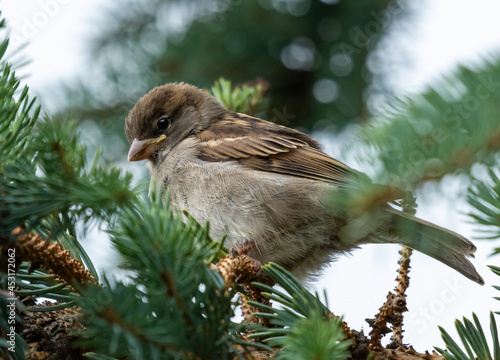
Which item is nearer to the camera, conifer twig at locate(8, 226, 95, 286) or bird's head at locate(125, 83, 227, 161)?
conifer twig at locate(8, 226, 95, 286)

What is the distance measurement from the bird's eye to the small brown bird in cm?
9

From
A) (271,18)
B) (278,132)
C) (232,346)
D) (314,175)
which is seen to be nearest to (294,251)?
(314,175)

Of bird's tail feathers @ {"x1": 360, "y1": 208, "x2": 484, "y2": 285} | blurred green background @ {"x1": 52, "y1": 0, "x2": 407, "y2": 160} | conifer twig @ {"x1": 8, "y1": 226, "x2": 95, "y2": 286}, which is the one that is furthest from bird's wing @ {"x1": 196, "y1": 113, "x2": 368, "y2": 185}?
conifer twig @ {"x1": 8, "y1": 226, "x2": 95, "y2": 286}

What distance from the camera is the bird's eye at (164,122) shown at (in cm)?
335

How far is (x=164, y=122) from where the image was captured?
11.1 ft

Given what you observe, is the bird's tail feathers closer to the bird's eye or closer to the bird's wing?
the bird's wing

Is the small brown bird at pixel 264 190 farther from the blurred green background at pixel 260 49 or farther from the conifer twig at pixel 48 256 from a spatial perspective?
the conifer twig at pixel 48 256

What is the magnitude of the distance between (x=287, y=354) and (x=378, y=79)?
2778mm

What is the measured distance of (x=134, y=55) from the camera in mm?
3621

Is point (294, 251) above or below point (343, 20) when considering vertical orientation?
below

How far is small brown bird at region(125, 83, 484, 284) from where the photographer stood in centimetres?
263

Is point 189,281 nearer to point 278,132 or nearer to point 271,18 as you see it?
point 278,132

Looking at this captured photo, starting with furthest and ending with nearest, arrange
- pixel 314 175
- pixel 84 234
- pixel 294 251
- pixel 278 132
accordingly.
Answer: pixel 278 132 → pixel 314 175 → pixel 294 251 → pixel 84 234

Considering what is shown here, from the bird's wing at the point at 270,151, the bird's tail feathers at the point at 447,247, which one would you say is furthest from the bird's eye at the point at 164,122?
the bird's tail feathers at the point at 447,247
